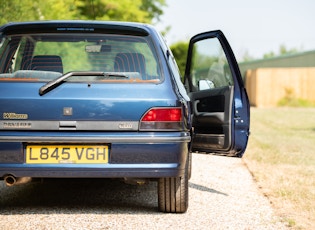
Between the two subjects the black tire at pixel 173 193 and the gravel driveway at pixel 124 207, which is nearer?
the gravel driveway at pixel 124 207

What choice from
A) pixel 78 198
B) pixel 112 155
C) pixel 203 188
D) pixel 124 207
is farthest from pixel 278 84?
pixel 112 155

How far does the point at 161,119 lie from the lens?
18.9 ft

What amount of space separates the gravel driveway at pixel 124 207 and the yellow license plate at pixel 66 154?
50cm

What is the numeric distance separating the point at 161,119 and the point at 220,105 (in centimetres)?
172

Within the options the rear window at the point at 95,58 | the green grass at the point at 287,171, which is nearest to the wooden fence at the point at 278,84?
the green grass at the point at 287,171

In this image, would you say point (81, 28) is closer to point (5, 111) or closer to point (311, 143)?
point (5, 111)

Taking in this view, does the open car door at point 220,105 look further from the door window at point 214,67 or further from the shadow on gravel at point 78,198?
the shadow on gravel at point 78,198

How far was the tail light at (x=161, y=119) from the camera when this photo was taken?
573 centimetres

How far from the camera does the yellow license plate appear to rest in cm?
571

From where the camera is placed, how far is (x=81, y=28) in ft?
20.1

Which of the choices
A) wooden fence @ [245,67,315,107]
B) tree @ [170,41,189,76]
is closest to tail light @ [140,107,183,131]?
wooden fence @ [245,67,315,107]

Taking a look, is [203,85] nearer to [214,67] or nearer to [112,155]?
[214,67]

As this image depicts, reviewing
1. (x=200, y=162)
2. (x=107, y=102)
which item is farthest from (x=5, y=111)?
(x=200, y=162)

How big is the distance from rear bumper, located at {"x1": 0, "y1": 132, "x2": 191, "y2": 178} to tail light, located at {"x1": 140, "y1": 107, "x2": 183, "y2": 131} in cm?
6
